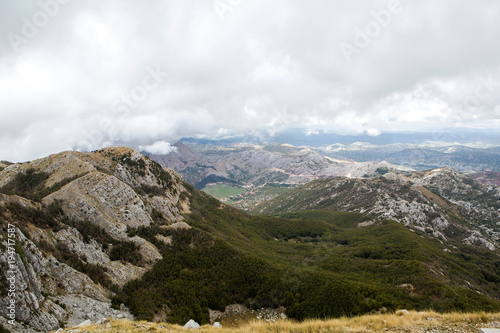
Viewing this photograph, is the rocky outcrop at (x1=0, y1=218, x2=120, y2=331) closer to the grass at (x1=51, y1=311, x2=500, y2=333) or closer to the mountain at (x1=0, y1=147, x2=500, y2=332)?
the mountain at (x1=0, y1=147, x2=500, y2=332)

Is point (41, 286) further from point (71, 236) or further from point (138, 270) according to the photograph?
→ point (138, 270)

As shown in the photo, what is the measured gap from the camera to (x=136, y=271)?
5216 cm

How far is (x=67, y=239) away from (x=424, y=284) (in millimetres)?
91907

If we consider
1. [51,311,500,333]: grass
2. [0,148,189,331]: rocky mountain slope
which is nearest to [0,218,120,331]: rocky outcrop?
[0,148,189,331]: rocky mountain slope

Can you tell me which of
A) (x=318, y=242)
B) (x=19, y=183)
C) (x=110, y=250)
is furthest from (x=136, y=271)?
(x=318, y=242)

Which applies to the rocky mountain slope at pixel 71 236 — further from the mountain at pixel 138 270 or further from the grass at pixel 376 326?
the grass at pixel 376 326

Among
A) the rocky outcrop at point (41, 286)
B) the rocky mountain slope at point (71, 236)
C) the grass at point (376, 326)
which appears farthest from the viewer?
the rocky mountain slope at point (71, 236)

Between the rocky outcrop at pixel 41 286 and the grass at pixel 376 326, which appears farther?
the rocky outcrop at pixel 41 286

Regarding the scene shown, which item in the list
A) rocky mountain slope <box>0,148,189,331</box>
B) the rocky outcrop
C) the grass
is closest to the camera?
the grass

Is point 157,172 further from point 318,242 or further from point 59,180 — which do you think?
point 318,242

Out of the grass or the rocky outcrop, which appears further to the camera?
the rocky outcrop

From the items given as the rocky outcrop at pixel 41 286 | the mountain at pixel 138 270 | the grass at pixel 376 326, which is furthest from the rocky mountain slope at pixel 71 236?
the grass at pixel 376 326

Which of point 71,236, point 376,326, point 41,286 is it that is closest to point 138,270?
point 71,236

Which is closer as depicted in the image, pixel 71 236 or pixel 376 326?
pixel 376 326
